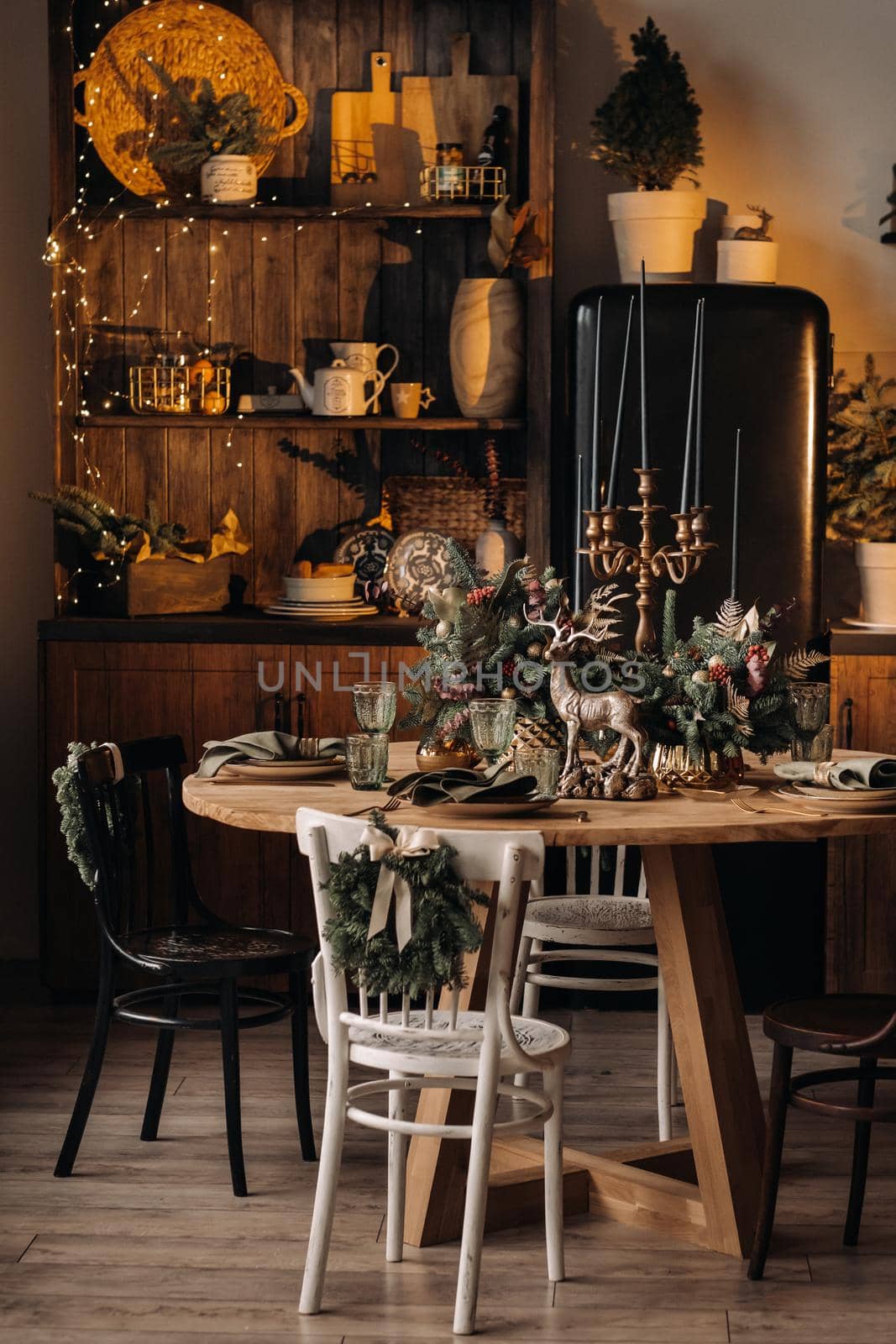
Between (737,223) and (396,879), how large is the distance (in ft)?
8.69

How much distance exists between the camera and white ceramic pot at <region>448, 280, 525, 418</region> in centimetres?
447

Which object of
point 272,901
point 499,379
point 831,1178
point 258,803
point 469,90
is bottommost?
point 831,1178

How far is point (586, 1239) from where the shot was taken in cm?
304

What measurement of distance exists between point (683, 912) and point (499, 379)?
77.7 inches

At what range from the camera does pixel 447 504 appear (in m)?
4.75

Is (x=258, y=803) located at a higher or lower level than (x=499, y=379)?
lower

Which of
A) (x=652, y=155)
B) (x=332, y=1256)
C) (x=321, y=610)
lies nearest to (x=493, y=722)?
(x=332, y=1256)

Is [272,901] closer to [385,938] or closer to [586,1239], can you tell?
[586,1239]

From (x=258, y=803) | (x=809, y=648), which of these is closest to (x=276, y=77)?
(x=809, y=648)

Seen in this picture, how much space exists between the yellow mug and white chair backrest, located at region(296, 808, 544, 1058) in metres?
2.15

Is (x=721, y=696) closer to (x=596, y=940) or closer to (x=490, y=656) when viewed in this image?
(x=490, y=656)

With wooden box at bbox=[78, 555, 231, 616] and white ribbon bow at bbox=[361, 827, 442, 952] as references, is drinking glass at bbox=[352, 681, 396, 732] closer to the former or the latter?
white ribbon bow at bbox=[361, 827, 442, 952]

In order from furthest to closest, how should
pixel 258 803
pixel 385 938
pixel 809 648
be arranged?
pixel 809 648 → pixel 258 803 → pixel 385 938

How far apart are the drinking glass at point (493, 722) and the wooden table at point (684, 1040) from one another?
0.16 metres
